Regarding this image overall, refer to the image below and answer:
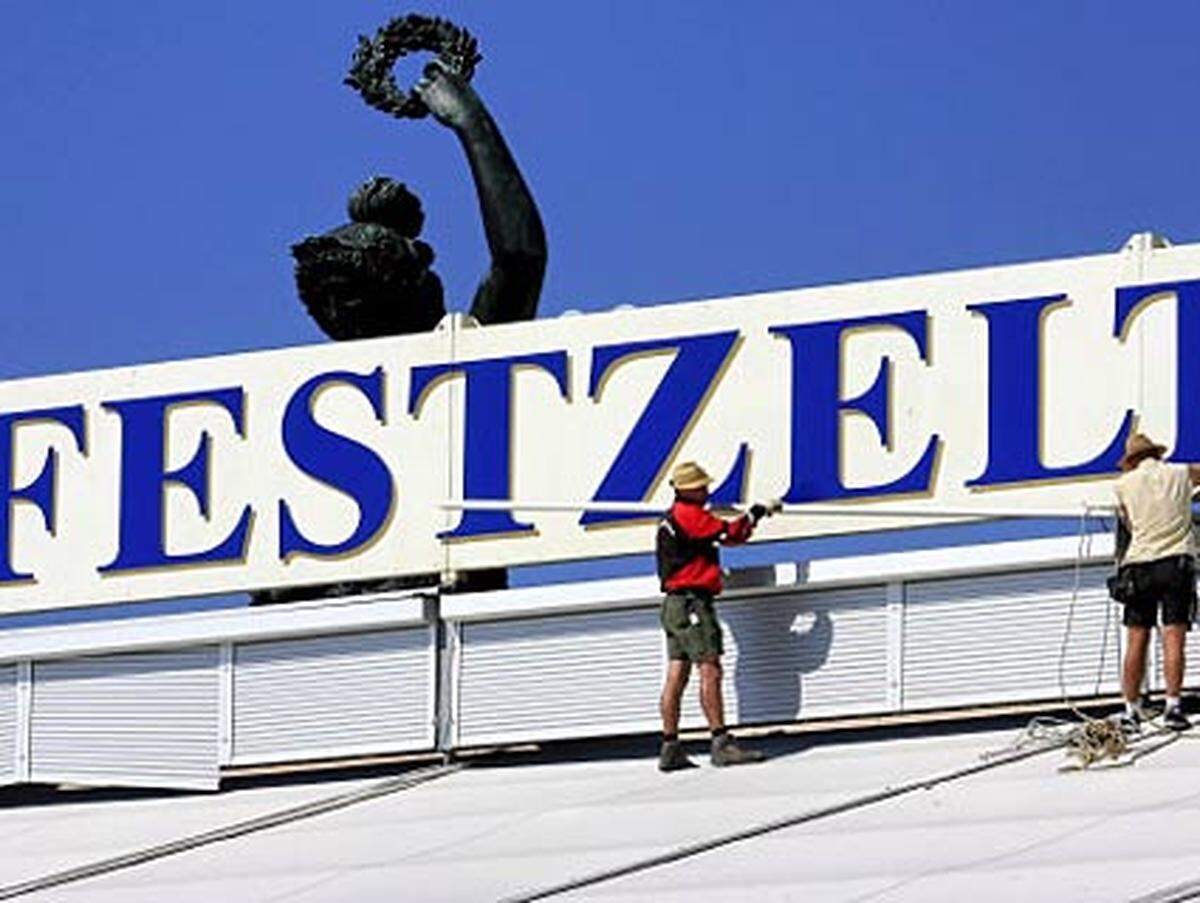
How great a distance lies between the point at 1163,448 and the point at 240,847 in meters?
4.74

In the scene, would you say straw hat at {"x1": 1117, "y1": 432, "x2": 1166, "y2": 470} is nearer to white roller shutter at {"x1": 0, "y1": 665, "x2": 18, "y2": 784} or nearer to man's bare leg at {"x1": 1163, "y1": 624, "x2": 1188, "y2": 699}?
man's bare leg at {"x1": 1163, "y1": 624, "x2": 1188, "y2": 699}

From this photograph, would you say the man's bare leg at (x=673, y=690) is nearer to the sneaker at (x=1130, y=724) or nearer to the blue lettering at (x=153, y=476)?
the sneaker at (x=1130, y=724)

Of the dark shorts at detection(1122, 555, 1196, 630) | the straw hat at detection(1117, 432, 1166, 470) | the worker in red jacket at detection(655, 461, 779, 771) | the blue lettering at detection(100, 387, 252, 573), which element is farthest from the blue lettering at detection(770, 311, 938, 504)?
the blue lettering at detection(100, 387, 252, 573)

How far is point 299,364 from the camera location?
2198cm

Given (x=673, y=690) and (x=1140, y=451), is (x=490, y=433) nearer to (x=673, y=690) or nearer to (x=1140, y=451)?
(x=673, y=690)

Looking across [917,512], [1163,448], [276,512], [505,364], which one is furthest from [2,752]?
[1163,448]

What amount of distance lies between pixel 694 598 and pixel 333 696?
2.82 meters

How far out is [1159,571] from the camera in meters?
18.3

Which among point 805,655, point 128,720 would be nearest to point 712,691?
point 805,655

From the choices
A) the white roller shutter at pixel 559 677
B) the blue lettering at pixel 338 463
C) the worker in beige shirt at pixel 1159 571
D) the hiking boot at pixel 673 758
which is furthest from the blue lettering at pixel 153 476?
the worker in beige shirt at pixel 1159 571

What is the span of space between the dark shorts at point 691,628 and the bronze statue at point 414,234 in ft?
13.9

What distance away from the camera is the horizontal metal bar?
19.6 meters

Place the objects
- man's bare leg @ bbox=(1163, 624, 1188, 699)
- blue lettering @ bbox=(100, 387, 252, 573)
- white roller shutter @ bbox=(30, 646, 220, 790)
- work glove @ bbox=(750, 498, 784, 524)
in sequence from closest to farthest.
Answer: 1. man's bare leg @ bbox=(1163, 624, 1188, 699)
2. work glove @ bbox=(750, 498, 784, 524)
3. white roller shutter @ bbox=(30, 646, 220, 790)
4. blue lettering @ bbox=(100, 387, 252, 573)

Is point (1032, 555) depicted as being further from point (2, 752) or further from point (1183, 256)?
point (2, 752)
